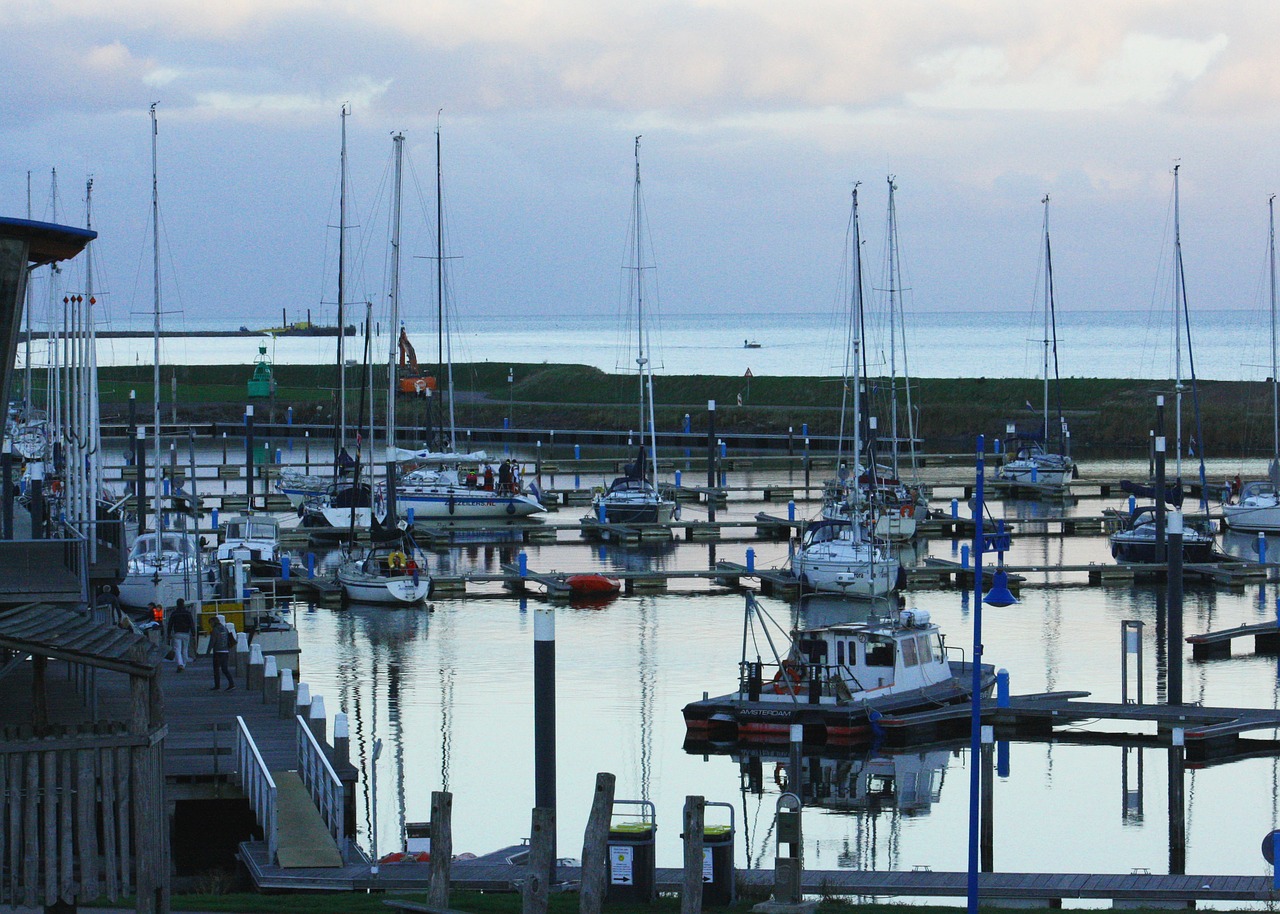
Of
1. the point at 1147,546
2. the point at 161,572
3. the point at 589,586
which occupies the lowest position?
the point at 589,586

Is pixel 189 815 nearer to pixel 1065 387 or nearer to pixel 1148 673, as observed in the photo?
pixel 1148 673

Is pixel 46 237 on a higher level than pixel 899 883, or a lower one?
higher

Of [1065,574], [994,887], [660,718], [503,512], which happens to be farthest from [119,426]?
[994,887]

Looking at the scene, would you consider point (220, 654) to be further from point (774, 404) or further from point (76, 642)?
point (774, 404)

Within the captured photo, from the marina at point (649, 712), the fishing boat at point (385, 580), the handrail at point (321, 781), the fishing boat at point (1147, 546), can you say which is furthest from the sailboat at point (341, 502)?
the handrail at point (321, 781)

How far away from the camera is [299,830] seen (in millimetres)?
23281

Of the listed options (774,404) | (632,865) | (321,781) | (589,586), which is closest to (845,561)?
(589,586)

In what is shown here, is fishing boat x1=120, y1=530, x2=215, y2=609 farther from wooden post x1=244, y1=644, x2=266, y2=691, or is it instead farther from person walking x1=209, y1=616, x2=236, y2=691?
wooden post x1=244, y1=644, x2=266, y2=691

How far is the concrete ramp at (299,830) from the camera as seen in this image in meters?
22.4

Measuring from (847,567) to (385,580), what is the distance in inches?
540

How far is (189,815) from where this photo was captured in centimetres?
2588

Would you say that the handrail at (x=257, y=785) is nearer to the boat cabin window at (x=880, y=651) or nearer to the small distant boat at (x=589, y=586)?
the boat cabin window at (x=880, y=651)

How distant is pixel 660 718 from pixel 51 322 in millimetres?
28405

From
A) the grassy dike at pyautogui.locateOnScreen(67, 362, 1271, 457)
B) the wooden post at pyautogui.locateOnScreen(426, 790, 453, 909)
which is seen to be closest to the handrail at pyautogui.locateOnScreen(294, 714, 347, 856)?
the wooden post at pyautogui.locateOnScreen(426, 790, 453, 909)
